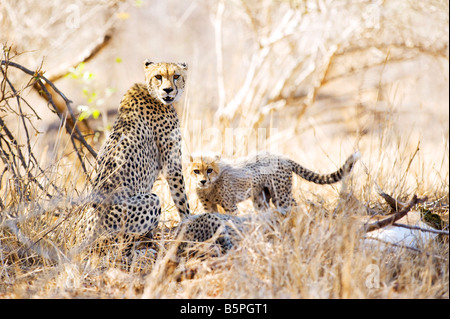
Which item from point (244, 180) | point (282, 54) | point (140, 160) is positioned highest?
point (282, 54)

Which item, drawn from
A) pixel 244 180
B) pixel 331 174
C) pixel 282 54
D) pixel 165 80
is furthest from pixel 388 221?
pixel 282 54

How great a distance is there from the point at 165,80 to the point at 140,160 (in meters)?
0.58

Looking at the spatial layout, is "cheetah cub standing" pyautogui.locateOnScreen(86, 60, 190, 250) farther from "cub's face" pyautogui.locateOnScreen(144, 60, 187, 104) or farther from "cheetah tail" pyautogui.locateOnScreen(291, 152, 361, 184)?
"cheetah tail" pyautogui.locateOnScreen(291, 152, 361, 184)

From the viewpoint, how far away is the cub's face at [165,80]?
12.4 ft

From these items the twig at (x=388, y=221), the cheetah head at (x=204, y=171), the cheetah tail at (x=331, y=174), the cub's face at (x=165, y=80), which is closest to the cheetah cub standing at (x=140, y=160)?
the cub's face at (x=165, y=80)

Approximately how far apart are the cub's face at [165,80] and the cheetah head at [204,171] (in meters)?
0.57

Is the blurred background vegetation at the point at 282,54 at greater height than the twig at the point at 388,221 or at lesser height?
greater

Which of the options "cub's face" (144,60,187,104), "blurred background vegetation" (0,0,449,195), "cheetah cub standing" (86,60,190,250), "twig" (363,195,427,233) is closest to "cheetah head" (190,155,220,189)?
"cheetah cub standing" (86,60,190,250)

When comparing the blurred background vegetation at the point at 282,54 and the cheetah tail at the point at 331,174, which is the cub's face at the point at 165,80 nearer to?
the cheetah tail at the point at 331,174

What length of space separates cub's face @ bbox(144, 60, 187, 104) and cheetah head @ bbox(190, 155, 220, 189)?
0.57 metres

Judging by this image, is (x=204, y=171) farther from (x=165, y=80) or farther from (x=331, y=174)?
(x=331, y=174)

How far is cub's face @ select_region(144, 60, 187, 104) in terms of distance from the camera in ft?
12.4

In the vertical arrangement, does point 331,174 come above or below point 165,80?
below

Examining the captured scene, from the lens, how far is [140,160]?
11.9 ft
